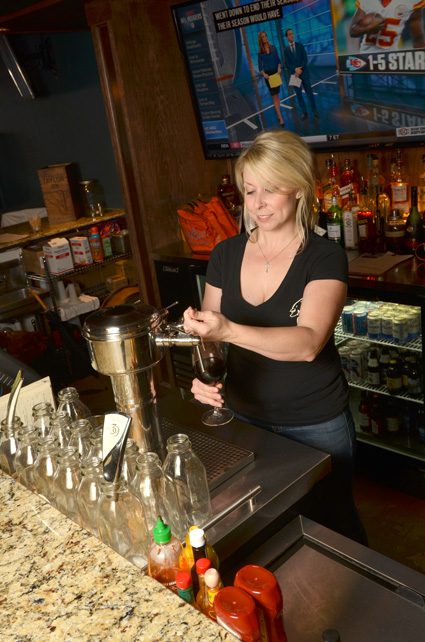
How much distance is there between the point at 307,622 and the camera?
1355 millimetres

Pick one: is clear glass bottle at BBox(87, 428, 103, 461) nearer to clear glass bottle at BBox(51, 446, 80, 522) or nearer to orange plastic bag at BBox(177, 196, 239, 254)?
clear glass bottle at BBox(51, 446, 80, 522)

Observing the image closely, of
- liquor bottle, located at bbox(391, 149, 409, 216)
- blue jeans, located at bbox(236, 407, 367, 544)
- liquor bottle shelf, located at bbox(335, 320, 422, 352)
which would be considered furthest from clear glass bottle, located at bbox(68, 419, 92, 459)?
liquor bottle, located at bbox(391, 149, 409, 216)

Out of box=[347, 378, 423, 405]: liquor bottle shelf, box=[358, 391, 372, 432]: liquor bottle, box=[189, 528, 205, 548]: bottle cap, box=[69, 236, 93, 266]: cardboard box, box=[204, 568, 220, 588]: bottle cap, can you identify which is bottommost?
box=[358, 391, 372, 432]: liquor bottle

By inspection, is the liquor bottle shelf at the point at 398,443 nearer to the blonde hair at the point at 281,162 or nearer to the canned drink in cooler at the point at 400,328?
the canned drink in cooler at the point at 400,328

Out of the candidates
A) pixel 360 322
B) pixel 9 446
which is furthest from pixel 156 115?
pixel 9 446

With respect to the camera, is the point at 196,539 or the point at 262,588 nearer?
the point at 262,588

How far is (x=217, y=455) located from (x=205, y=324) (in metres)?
0.36

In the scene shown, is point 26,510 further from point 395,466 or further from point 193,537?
point 395,466

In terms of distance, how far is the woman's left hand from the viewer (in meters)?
1.61

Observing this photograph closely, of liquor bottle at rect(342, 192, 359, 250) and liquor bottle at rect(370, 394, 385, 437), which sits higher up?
liquor bottle at rect(342, 192, 359, 250)

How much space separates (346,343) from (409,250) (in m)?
0.61

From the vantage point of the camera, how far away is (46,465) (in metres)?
1.46

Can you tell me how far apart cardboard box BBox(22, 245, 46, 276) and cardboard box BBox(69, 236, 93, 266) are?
26cm

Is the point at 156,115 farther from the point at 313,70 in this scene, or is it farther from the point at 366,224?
the point at 366,224
